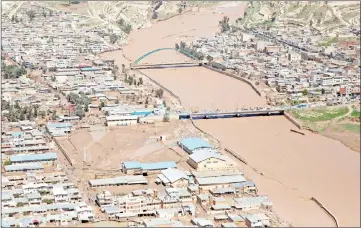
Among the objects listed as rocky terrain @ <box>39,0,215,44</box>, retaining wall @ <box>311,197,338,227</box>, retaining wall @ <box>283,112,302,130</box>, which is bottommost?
retaining wall @ <box>283,112,302,130</box>

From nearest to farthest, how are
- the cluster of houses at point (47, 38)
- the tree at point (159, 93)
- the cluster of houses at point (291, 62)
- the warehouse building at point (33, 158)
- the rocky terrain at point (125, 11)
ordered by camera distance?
the warehouse building at point (33, 158), the tree at point (159, 93), the cluster of houses at point (291, 62), the cluster of houses at point (47, 38), the rocky terrain at point (125, 11)

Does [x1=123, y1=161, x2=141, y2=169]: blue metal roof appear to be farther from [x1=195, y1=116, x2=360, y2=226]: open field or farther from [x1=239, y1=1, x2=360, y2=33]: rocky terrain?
[x1=239, y1=1, x2=360, y2=33]: rocky terrain

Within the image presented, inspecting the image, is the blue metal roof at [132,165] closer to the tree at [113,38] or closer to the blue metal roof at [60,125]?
the blue metal roof at [60,125]

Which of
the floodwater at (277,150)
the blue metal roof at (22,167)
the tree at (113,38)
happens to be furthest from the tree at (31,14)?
the blue metal roof at (22,167)

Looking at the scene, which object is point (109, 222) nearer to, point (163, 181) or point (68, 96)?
point (163, 181)

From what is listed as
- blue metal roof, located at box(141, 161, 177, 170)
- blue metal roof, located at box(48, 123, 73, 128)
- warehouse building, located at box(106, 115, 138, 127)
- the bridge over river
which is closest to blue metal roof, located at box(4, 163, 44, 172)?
blue metal roof, located at box(141, 161, 177, 170)

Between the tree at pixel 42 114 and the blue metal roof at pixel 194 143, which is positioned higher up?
the blue metal roof at pixel 194 143

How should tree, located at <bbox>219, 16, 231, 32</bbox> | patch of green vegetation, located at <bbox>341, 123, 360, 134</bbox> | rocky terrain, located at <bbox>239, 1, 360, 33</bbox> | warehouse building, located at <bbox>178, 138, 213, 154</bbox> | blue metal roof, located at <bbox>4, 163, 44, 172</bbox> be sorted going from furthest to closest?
tree, located at <bbox>219, 16, 231, 32</bbox>, rocky terrain, located at <bbox>239, 1, 360, 33</bbox>, patch of green vegetation, located at <bbox>341, 123, 360, 134</bbox>, warehouse building, located at <bbox>178, 138, 213, 154</bbox>, blue metal roof, located at <bbox>4, 163, 44, 172</bbox>

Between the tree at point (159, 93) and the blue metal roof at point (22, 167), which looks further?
the tree at point (159, 93)
